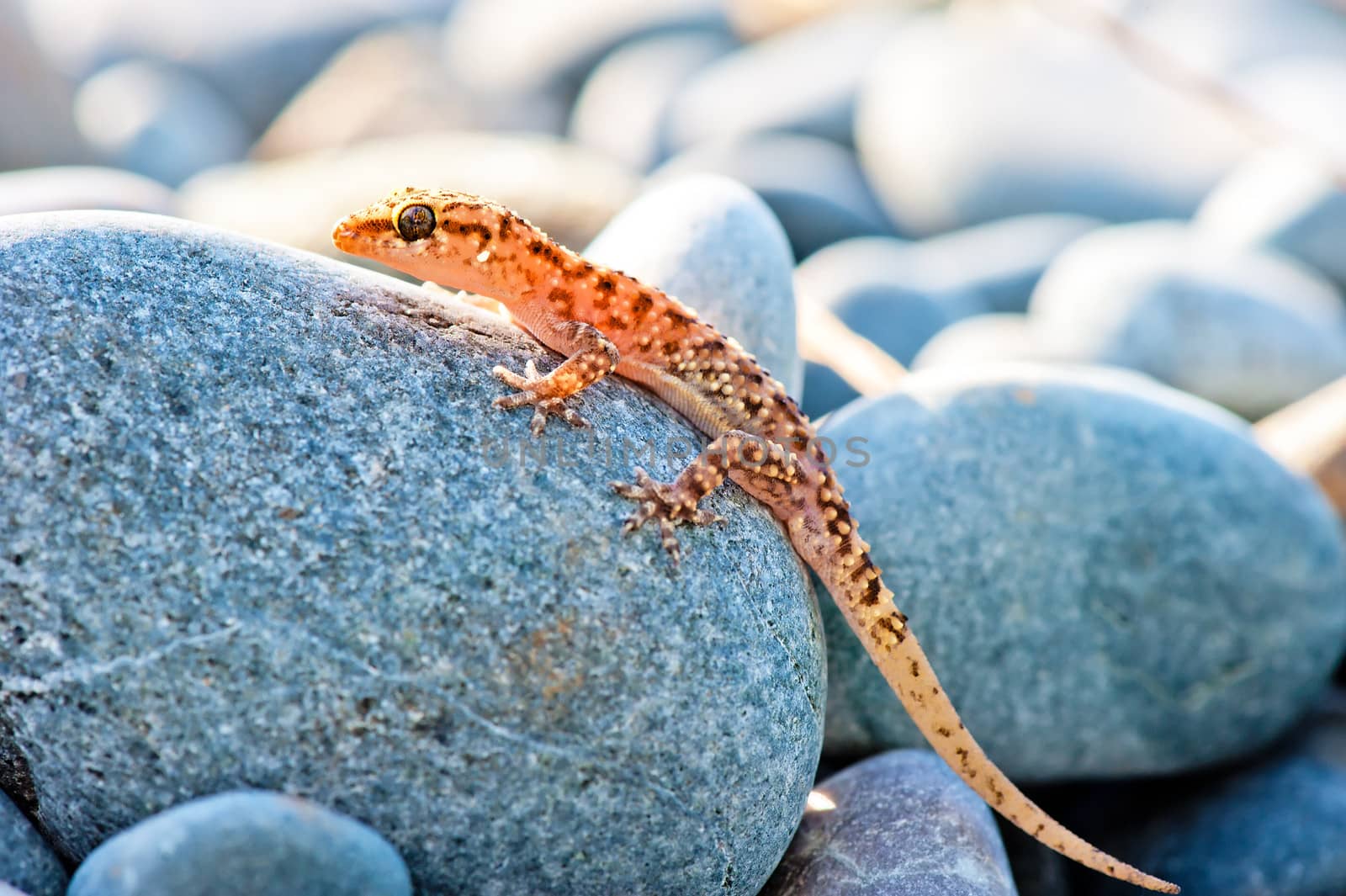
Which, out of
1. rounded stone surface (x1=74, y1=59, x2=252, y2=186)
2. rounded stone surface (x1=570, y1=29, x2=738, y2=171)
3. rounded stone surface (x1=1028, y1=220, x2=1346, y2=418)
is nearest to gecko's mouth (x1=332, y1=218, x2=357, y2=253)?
rounded stone surface (x1=1028, y1=220, x2=1346, y2=418)

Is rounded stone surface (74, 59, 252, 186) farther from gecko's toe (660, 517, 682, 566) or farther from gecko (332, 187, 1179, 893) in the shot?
gecko's toe (660, 517, 682, 566)

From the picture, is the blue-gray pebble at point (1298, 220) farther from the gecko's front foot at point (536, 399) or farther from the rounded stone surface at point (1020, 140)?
the gecko's front foot at point (536, 399)

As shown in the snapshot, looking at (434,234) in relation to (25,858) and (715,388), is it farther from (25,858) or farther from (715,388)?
(25,858)

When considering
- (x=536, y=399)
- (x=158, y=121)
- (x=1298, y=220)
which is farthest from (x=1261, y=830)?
(x=158, y=121)

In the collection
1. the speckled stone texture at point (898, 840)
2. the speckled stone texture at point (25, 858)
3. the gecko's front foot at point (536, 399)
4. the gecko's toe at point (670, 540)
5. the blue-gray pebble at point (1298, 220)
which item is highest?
the gecko's front foot at point (536, 399)

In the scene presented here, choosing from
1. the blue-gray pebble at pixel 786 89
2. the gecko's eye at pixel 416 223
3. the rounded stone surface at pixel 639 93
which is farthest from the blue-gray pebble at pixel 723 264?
the rounded stone surface at pixel 639 93

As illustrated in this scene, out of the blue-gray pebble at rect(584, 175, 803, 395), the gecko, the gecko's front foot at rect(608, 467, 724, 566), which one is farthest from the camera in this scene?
the blue-gray pebble at rect(584, 175, 803, 395)

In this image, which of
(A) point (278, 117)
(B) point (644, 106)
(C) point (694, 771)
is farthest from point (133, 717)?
(A) point (278, 117)
